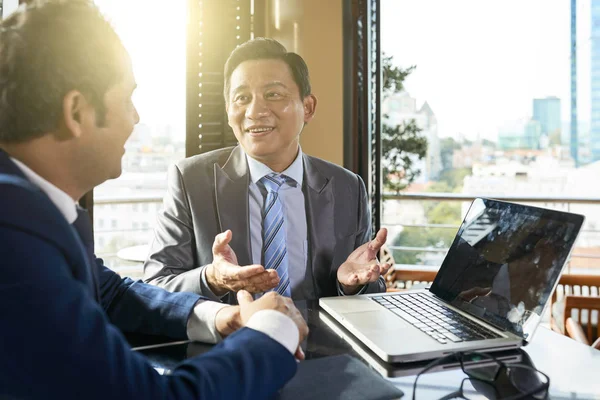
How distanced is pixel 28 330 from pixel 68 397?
9 centimetres

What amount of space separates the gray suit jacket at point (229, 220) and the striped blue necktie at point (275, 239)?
0.20 feet

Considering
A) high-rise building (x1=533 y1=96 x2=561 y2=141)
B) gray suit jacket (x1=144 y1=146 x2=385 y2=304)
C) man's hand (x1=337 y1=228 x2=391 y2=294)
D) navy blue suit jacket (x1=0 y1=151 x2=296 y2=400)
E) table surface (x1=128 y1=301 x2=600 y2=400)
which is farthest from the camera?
high-rise building (x1=533 y1=96 x2=561 y2=141)

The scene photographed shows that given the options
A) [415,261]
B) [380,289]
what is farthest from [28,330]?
[415,261]

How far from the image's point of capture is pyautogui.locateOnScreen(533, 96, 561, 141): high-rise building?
4242 millimetres

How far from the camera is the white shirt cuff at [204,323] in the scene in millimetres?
1016

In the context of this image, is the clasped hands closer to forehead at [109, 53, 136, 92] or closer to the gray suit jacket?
the gray suit jacket

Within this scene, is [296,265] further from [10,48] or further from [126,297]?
→ [10,48]

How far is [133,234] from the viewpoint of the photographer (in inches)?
146

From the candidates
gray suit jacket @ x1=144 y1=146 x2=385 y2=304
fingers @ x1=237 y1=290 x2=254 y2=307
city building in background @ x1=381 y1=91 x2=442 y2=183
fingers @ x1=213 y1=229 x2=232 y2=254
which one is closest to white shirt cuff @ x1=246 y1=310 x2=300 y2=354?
fingers @ x1=237 y1=290 x2=254 y2=307

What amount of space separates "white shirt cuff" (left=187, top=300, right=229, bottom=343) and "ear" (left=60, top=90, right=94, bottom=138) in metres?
0.47

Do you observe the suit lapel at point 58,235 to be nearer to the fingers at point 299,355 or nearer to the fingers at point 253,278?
the fingers at point 299,355

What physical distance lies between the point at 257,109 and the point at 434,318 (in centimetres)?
99

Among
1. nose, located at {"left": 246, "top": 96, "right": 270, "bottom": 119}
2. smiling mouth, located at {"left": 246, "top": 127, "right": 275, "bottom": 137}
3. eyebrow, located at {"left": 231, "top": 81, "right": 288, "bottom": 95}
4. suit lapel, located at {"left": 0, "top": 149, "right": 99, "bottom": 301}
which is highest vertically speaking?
eyebrow, located at {"left": 231, "top": 81, "right": 288, "bottom": 95}

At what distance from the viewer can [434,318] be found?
1076mm
